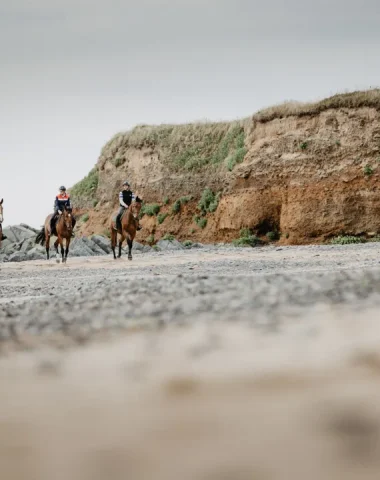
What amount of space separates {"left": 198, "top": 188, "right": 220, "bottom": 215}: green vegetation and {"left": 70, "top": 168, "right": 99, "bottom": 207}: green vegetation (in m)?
11.3

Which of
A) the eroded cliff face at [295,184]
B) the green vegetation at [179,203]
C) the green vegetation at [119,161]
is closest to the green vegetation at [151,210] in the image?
the eroded cliff face at [295,184]

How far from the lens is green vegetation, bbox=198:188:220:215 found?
3667 centimetres

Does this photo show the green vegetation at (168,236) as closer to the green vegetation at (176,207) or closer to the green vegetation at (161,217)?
the green vegetation at (161,217)

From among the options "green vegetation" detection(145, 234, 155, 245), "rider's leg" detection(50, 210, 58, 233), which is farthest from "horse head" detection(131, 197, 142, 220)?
"green vegetation" detection(145, 234, 155, 245)

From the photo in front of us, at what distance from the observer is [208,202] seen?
37.3m

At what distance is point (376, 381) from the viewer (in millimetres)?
2855

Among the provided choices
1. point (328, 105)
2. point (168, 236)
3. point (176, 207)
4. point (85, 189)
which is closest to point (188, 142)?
point (176, 207)

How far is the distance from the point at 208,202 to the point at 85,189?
12896mm

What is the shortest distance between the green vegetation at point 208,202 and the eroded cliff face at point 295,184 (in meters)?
0.42

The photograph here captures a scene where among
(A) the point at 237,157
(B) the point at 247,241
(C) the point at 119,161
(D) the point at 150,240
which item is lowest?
(B) the point at 247,241

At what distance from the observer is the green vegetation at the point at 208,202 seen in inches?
1444

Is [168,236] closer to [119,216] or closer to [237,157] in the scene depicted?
[237,157]

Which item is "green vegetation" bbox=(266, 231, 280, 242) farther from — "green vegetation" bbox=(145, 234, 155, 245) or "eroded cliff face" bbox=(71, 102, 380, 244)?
"green vegetation" bbox=(145, 234, 155, 245)

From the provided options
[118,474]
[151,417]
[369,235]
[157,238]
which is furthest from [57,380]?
[157,238]
